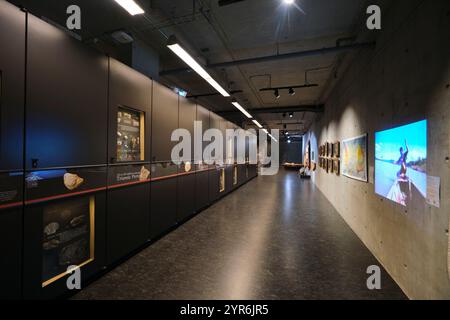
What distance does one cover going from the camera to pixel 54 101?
1937 millimetres

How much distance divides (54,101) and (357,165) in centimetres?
453

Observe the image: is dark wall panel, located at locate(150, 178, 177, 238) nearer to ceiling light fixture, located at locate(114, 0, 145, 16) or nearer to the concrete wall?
ceiling light fixture, located at locate(114, 0, 145, 16)

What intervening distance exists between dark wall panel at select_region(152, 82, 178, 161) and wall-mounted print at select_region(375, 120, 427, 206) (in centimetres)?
342

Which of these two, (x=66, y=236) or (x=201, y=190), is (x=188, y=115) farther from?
(x=66, y=236)

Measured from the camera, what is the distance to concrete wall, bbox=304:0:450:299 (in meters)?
1.73

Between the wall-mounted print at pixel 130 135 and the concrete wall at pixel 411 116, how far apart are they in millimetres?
3465

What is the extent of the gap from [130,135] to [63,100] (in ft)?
3.53

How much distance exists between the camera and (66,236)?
218cm

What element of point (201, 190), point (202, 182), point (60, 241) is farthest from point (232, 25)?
point (60, 241)

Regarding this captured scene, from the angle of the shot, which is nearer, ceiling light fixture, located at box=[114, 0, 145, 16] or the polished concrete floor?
ceiling light fixture, located at box=[114, 0, 145, 16]

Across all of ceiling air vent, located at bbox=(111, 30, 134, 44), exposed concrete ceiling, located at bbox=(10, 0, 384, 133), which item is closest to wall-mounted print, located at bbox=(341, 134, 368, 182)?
exposed concrete ceiling, located at bbox=(10, 0, 384, 133)

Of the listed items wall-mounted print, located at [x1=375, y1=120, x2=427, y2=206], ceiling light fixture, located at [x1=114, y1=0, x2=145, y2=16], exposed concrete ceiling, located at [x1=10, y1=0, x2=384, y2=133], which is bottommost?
wall-mounted print, located at [x1=375, y1=120, x2=427, y2=206]
